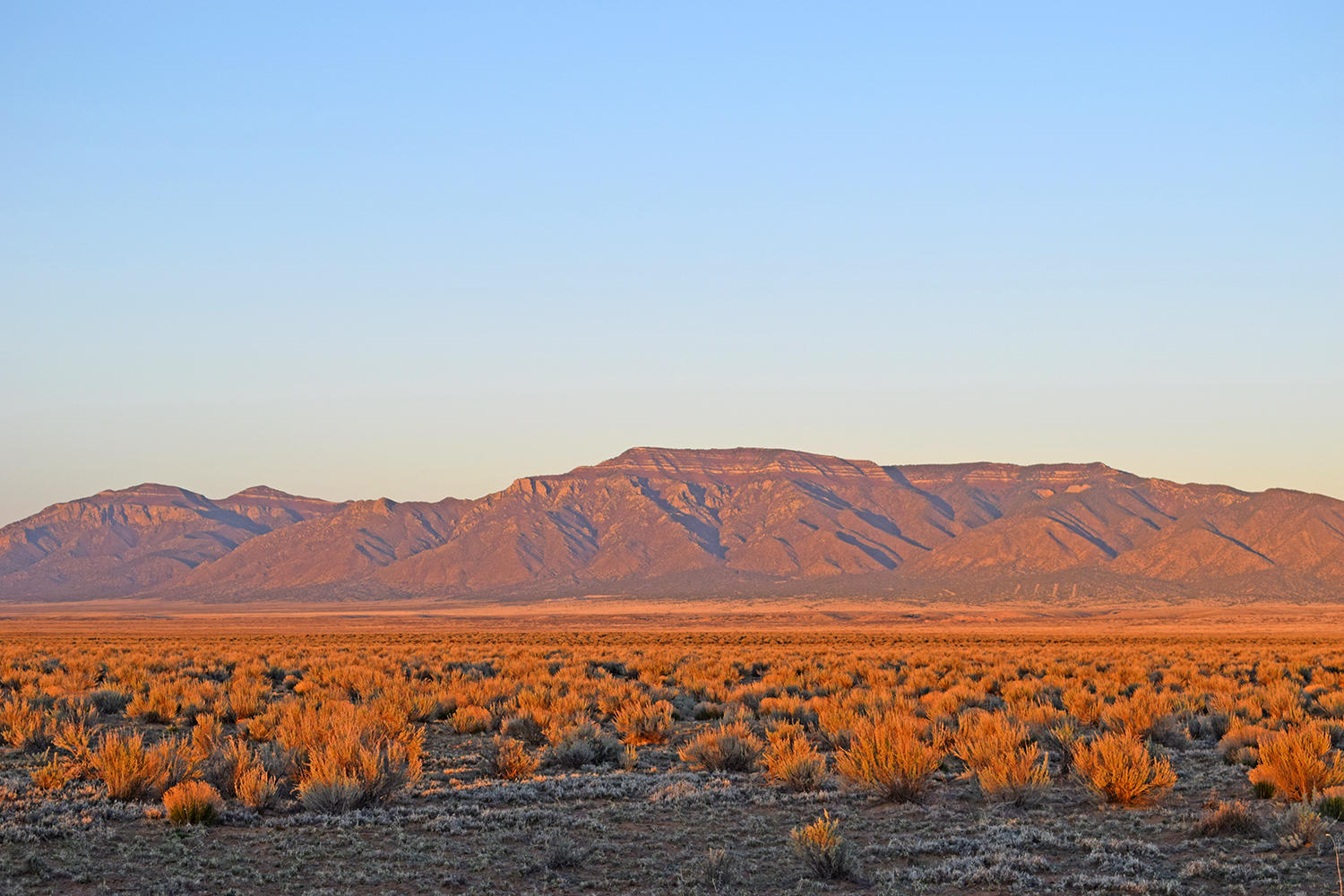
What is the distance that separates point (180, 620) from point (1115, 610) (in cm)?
9166

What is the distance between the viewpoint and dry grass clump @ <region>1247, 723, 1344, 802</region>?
13.6 m

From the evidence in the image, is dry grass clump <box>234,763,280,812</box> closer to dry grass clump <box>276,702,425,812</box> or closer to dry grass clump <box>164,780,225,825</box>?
dry grass clump <box>276,702,425,812</box>

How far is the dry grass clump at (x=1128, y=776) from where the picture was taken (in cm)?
1366

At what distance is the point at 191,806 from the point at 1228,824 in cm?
1051

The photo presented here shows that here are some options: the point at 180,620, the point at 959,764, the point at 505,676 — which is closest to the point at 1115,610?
the point at 180,620

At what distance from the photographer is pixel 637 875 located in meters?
10.8

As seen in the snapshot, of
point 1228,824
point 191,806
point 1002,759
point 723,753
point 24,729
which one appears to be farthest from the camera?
point 24,729

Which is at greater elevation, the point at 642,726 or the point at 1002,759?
the point at 1002,759

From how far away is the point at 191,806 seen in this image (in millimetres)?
11977

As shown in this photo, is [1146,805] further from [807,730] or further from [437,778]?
[437,778]

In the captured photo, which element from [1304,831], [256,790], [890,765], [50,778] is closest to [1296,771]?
[1304,831]

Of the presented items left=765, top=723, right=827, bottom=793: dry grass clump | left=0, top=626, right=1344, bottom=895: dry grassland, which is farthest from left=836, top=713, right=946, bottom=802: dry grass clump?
left=765, top=723, right=827, bottom=793: dry grass clump

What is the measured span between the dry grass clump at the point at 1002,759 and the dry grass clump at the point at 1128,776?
63cm

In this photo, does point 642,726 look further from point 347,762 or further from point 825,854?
point 825,854
